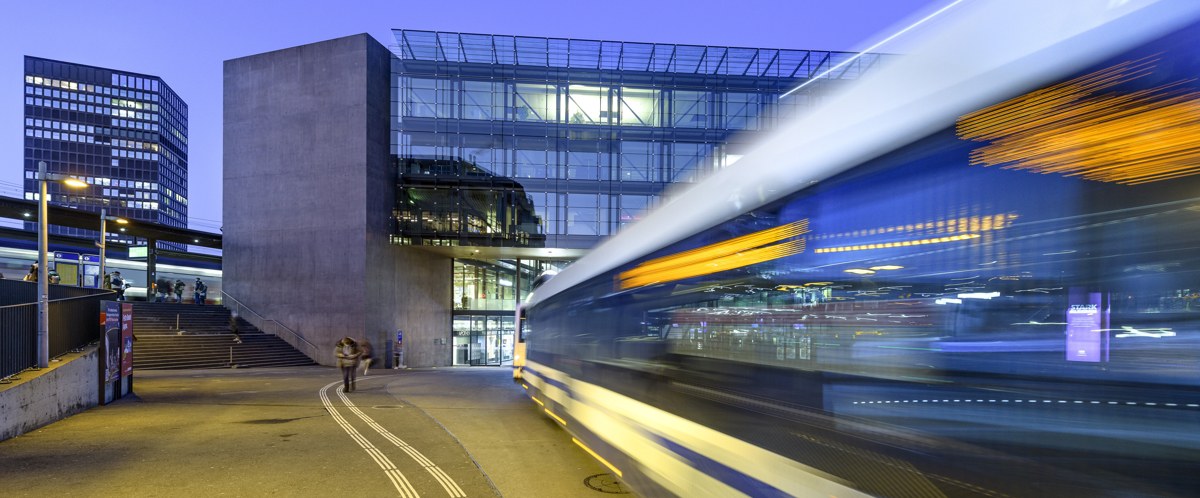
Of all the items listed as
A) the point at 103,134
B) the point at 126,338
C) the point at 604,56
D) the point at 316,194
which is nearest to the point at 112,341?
the point at 126,338

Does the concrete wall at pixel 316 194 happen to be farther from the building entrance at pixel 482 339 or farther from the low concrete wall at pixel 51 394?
the low concrete wall at pixel 51 394

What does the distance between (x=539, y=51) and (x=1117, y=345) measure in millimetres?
32735

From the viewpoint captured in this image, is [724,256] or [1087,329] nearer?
[1087,329]

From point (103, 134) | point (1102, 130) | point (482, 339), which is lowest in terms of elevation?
point (482, 339)

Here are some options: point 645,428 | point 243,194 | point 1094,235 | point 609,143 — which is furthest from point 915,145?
point 243,194

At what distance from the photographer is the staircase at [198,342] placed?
26.9 metres

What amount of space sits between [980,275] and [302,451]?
1001 centimetres

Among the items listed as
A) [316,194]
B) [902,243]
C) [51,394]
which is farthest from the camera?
[316,194]

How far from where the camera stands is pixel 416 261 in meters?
34.8

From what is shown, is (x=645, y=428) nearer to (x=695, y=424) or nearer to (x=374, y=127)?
(x=695, y=424)

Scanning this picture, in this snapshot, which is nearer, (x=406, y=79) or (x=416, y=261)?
(x=406, y=79)

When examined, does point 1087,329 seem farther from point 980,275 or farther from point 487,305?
point 487,305

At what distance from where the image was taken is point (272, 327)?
32.4 metres

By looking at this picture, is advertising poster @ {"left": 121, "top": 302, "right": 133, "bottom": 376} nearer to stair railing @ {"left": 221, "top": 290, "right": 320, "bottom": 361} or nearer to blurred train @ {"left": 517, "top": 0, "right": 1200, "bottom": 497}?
stair railing @ {"left": 221, "top": 290, "right": 320, "bottom": 361}
